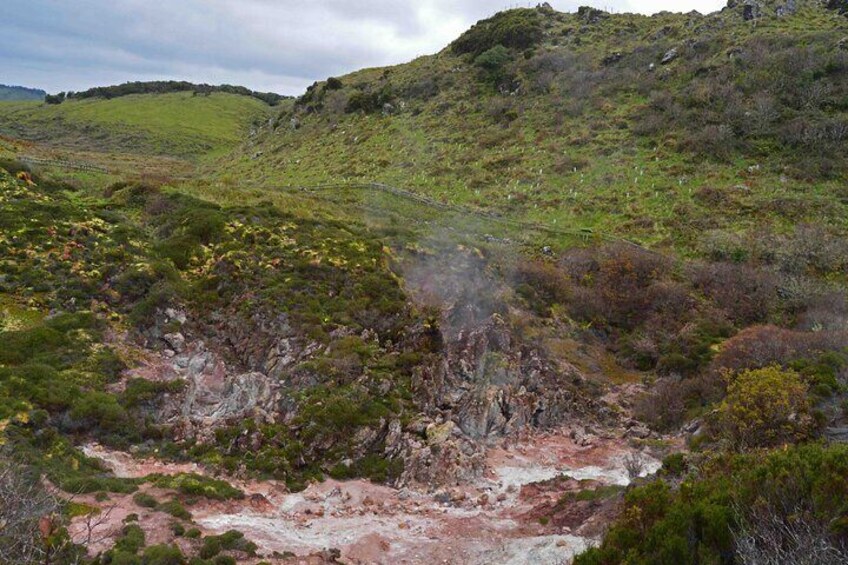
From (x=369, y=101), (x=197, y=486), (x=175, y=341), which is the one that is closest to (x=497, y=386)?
→ (x=197, y=486)

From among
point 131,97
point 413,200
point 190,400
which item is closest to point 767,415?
point 190,400

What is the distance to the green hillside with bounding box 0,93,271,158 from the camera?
7619cm

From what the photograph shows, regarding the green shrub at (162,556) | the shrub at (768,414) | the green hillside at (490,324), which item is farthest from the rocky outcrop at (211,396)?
the shrub at (768,414)

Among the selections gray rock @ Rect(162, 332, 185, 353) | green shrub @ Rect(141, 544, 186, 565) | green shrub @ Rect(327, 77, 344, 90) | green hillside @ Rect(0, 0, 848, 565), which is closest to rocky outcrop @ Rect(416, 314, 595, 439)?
green hillside @ Rect(0, 0, 848, 565)

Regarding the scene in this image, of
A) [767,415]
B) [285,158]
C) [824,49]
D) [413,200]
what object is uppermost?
[824,49]

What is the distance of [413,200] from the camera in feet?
121

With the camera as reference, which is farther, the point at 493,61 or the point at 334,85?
the point at 334,85

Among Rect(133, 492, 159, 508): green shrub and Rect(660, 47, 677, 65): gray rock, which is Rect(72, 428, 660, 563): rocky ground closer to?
Rect(133, 492, 159, 508): green shrub

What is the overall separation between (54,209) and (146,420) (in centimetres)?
1192

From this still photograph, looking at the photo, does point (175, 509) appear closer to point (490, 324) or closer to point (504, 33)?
point (490, 324)

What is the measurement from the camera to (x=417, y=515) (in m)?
13.1

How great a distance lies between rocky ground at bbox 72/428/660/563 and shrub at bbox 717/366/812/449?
2.43 m

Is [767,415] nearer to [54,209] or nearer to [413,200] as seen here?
[54,209]

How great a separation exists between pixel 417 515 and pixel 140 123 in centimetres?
8688
